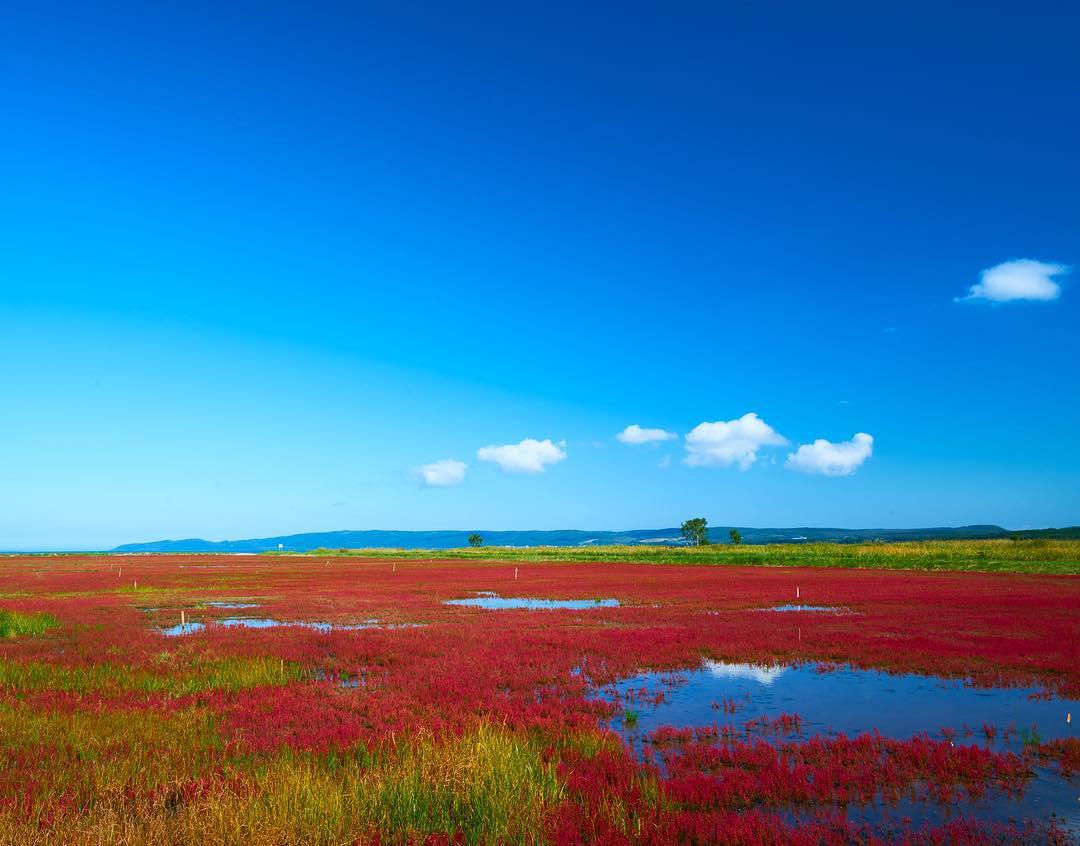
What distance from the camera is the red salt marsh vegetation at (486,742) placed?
7785 millimetres

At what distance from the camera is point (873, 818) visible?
8.49 metres

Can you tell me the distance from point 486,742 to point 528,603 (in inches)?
1140

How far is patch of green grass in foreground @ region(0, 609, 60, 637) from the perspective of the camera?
24.8 metres

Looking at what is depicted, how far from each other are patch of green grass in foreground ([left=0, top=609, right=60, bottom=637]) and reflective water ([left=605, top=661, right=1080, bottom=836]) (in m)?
22.9

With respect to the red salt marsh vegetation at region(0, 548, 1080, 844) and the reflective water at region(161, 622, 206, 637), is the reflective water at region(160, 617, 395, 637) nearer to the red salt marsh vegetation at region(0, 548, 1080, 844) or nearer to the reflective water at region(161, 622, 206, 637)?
the reflective water at region(161, 622, 206, 637)

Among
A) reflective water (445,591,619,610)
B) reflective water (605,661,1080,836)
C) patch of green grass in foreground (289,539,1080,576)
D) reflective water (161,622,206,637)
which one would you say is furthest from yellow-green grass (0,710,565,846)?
patch of green grass in foreground (289,539,1080,576)

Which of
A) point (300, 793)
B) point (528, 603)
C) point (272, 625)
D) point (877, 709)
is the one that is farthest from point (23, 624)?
point (877, 709)

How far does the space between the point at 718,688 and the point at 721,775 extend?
22.4ft

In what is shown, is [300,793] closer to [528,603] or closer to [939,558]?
[528,603]

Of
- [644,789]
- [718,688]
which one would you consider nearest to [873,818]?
[644,789]

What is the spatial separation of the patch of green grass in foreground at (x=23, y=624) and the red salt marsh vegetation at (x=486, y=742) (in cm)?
17

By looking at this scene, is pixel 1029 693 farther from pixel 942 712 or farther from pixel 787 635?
pixel 787 635

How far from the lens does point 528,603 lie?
38.8m

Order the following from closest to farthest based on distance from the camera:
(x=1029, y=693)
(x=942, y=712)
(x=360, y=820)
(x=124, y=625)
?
(x=360, y=820) → (x=942, y=712) → (x=1029, y=693) → (x=124, y=625)
